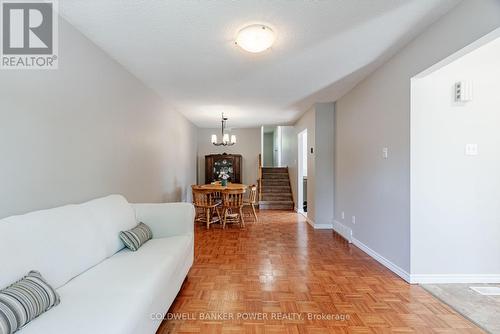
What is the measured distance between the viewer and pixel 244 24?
6.63 ft

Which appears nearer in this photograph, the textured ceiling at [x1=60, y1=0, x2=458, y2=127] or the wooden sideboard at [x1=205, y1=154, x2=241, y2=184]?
the textured ceiling at [x1=60, y1=0, x2=458, y2=127]

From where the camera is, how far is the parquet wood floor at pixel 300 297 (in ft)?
5.81

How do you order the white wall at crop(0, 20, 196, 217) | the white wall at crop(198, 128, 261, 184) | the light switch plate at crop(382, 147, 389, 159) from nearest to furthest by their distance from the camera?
the white wall at crop(0, 20, 196, 217) < the light switch plate at crop(382, 147, 389, 159) < the white wall at crop(198, 128, 261, 184)

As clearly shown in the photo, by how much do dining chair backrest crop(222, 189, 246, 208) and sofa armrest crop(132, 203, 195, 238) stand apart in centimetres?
223

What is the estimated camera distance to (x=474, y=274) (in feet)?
7.88

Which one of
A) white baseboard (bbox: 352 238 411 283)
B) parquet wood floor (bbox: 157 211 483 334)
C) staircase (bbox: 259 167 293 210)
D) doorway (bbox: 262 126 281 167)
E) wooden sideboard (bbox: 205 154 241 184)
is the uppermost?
doorway (bbox: 262 126 281 167)

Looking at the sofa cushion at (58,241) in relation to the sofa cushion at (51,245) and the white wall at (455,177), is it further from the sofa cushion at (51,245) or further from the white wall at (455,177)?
the white wall at (455,177)

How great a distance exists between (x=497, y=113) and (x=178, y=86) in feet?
11.7

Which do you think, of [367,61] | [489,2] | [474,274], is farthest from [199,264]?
[489,2]

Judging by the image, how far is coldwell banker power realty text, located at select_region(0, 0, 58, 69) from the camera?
1610mm

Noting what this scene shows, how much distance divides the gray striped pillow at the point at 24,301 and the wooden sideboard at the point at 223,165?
6153mm

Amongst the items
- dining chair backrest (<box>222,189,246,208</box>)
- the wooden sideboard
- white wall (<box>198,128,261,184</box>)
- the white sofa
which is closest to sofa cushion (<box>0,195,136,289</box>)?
the white sofa

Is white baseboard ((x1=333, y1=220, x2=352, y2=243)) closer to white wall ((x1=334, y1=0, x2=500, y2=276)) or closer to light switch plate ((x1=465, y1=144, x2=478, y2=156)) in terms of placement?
white wall ((x1=334, y1=0, x2=500, y2=276))

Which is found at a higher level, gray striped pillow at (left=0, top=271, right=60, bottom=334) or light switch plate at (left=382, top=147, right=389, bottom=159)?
light switch plate at (left=382, top=147, right=389, bottom=159)
